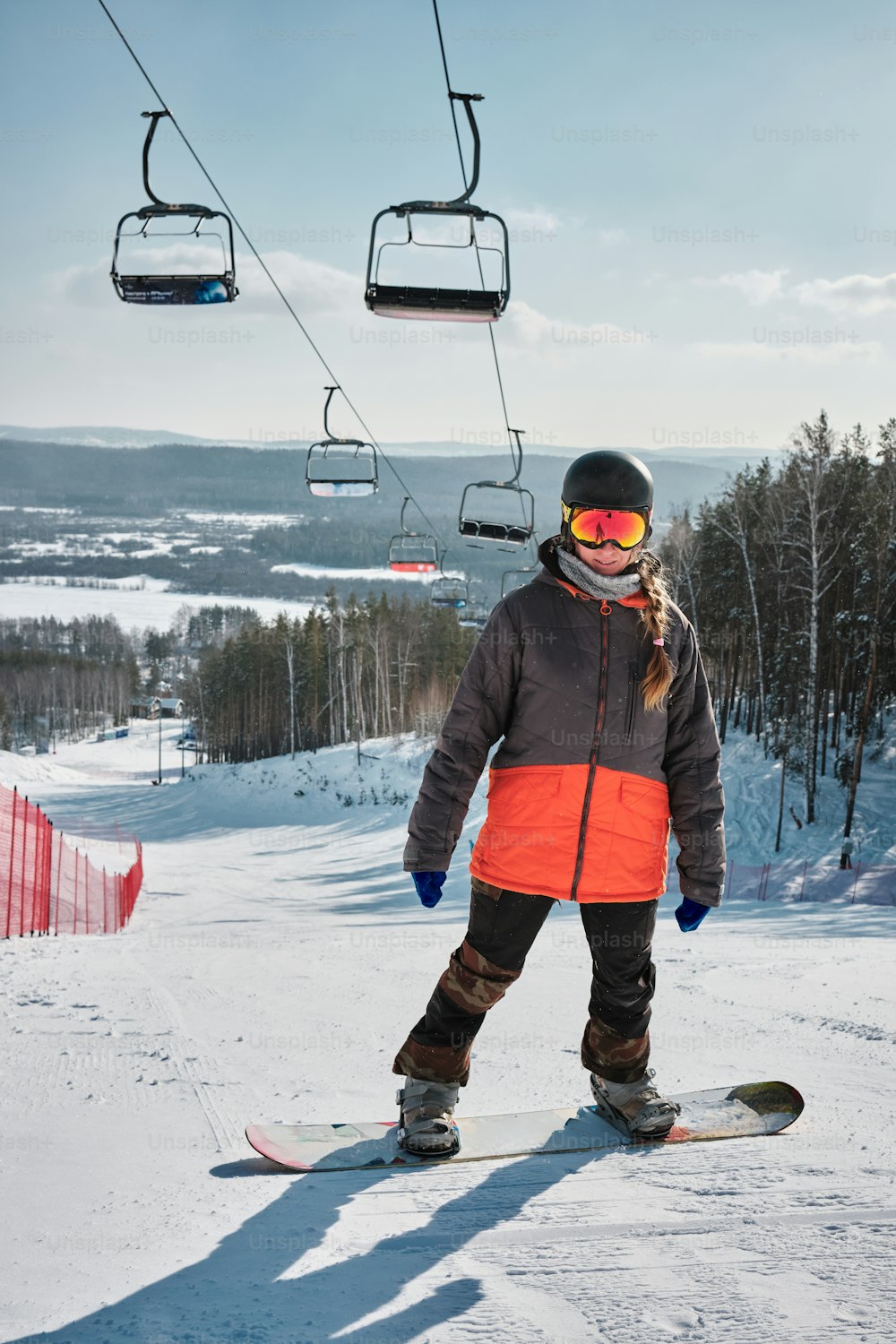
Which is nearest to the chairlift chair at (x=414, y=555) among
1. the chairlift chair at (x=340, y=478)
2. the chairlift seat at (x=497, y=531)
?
the chairlift seat at (x=497, y=531)

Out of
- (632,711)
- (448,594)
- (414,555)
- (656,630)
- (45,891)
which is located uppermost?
(414,555)

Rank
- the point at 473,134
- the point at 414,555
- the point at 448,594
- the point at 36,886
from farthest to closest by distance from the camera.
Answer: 1. the point at 448,594
2. the point at 414,555
3. the point at 36,886
4. the point at 473,134

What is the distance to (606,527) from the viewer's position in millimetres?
2494

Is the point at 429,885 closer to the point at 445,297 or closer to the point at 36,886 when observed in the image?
the point at 445,297

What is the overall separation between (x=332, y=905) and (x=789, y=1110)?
14.1m

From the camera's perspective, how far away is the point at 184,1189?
87.0 inches

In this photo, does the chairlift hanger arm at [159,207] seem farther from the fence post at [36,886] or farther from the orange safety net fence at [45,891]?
the fence post at [36,886]

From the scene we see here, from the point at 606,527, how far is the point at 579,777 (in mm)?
664

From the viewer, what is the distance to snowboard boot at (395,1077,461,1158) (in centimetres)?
247

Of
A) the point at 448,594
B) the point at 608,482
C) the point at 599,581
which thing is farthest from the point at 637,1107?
the point at 448,594

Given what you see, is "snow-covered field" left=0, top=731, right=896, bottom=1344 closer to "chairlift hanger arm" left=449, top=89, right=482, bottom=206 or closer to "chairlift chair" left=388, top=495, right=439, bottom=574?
"chairlift hanger arm" left=449, top=89, right=482, bottom=206

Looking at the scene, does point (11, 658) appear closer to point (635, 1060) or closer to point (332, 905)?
point (332, 905)

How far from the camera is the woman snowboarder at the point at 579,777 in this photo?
242 cm

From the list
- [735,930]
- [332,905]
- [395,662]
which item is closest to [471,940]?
[735,930]
